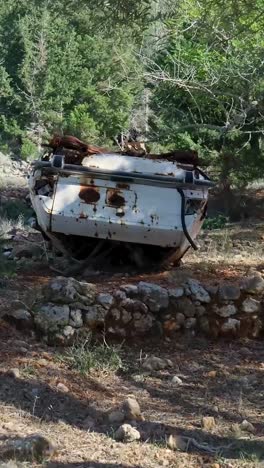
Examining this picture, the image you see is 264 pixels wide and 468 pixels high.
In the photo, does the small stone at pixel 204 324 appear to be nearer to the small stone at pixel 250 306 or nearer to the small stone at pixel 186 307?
the small stone at pixel 186 307

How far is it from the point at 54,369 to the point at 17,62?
1329 inches

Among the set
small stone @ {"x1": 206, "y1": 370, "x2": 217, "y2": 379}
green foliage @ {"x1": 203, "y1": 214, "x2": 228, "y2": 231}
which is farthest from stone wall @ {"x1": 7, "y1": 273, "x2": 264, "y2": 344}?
green foliage @ {"x1": 203, "y1": 214, "x2": 228, "y2": 231}

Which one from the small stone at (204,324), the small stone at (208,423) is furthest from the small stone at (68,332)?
A: the small stone at (208,423)

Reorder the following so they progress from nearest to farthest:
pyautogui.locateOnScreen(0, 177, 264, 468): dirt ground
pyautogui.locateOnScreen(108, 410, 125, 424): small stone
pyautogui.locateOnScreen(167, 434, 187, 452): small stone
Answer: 1. pyautogui.locateOnScreen(0, 177, 264, 468): dirt ground
2. pyautogui.locateOnScreen(167, 434, 187, 452): small stone
3. pyautogui.locateOnScreen(108, 410, 125, 424): small stone

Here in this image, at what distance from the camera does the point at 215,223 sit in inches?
514

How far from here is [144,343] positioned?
5480 millimetres

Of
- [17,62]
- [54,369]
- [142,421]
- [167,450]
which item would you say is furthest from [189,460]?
[17,62]

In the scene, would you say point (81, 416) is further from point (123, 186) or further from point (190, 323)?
point (123, 186)

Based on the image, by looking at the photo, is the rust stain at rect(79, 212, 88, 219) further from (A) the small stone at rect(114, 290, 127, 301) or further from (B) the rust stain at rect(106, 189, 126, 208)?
(A) the small stone at rect(114, 290, 127, 301)

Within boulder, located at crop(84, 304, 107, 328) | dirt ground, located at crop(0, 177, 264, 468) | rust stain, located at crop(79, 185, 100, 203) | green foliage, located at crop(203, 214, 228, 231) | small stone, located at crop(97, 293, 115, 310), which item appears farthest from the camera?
green foliage, located at crop(203, 214, 228, 231)

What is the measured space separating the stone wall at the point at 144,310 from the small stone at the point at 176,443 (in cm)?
157

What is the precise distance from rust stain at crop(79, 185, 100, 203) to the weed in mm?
2095

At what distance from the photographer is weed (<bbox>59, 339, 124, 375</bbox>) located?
4.75 m

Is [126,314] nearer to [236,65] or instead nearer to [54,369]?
[54,369]
